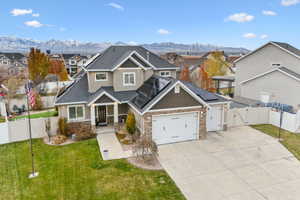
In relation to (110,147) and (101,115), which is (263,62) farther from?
(110,147)

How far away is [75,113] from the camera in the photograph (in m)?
15.3

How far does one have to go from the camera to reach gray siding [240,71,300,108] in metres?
18.1

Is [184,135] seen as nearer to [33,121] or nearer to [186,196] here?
[186,196]

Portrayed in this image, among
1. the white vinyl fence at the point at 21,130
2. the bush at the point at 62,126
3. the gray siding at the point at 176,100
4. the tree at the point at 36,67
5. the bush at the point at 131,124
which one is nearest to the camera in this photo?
the gray siding at the point at 176,100

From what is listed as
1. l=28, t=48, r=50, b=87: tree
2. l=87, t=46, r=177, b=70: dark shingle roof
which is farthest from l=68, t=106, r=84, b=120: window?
l=28, t=48, r=50, b=87: tree

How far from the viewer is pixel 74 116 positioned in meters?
15.3

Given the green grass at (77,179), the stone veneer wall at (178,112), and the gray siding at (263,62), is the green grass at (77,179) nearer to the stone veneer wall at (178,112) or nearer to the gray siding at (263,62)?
the stone veneer wall at (178,112)

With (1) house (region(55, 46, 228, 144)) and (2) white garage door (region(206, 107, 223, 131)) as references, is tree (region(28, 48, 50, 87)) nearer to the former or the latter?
(1) house (region(55, 46, 228, 144))

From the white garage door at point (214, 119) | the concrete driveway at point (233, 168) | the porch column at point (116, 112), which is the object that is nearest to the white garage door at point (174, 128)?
the concrete driveway at point (233, 168)

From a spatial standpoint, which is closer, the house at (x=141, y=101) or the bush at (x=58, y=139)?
the house at (x=141, y=101)

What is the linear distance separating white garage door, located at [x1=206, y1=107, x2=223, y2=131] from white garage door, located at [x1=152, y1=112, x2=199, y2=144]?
1.91 metres

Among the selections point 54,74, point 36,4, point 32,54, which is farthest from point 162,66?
point 54,74

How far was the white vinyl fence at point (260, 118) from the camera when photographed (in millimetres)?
15538

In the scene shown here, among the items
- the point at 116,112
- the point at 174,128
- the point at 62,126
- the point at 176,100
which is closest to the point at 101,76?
the point at 116,112
